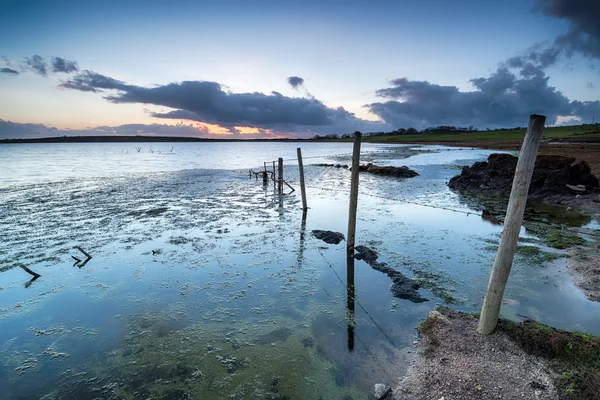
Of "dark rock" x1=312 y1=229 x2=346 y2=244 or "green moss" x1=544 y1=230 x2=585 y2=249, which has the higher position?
"green moss" x1=544 y1=230 x2=585 y2=249

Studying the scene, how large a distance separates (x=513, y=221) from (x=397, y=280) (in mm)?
4829

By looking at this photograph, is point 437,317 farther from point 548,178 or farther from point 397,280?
point 548,178

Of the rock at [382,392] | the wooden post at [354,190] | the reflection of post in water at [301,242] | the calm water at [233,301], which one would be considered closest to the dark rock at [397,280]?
the calm water at [233,301]

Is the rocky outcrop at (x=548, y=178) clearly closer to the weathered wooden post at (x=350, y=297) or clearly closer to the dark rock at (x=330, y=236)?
the dark rock at (x=330, y=236)

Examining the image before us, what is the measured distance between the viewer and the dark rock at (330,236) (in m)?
14.4

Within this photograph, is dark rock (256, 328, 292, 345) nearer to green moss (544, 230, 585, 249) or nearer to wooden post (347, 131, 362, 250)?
wooden post (347, 131, 362, 250)

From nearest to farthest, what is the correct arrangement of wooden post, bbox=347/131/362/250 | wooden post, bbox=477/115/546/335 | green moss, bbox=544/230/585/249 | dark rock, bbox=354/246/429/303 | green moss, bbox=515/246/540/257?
wooden post, bbox=477/115/546/335 → dark rock, bbox=354/246/429/303 → green moss, bbox=515/246/540/257 → wooden post, bbox=347/131/362/250 → green moss, bbox=544/230/585/249

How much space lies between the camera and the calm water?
624 cm

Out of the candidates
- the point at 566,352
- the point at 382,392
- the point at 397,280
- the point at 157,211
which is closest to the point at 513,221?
the point at 566,352

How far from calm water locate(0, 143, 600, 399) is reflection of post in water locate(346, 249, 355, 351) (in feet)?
0.23

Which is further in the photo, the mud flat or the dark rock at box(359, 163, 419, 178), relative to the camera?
the dark rock at box(359, 163, 419, 178)

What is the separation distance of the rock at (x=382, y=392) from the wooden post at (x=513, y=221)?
258 cm

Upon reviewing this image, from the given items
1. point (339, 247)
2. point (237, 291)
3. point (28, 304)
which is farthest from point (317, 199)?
point (28, 304)

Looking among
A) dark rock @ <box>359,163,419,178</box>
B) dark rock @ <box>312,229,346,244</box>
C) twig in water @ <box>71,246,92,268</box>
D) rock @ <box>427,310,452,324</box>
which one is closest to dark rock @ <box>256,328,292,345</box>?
rock @ <box>427,310,452,324</box>
